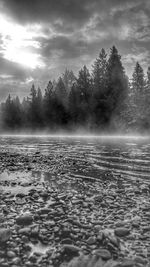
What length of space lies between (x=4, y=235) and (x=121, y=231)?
1.38 meters

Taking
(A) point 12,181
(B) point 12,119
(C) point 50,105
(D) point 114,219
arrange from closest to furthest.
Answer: (D) point 114,219 < (A) point 12,181 < (C) point 50,105 < (B) point 12,119

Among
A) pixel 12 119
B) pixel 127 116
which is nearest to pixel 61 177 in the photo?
pixel 127 116

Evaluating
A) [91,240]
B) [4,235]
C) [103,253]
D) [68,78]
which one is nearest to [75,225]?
[91,240]

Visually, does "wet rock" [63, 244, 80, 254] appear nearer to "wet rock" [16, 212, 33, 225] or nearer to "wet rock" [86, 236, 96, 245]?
"wet rock" [86, 236, 96, 245]

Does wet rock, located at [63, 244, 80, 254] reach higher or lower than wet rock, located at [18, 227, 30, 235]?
higher

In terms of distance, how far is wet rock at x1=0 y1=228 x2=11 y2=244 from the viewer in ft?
7.23

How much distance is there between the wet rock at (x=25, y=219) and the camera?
2660 millimetres

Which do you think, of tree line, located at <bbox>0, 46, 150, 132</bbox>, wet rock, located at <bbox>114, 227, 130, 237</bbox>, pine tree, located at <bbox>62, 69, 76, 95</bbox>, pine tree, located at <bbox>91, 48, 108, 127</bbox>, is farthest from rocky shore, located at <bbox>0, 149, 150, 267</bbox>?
pine tree, located at <bbox>62, 69, 76, 95</bbox>

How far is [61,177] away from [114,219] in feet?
9.32

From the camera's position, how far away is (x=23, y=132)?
64375mm

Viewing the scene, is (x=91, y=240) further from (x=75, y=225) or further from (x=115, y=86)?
(x=115, y=86)

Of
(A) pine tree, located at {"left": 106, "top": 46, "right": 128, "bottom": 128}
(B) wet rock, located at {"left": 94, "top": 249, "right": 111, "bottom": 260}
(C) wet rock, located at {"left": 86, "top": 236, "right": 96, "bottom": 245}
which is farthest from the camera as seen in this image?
Result: (A) pine tree, located at {"left": 106, "top": 46, "right": 128, "bottom": 128}

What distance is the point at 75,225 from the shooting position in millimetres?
2586

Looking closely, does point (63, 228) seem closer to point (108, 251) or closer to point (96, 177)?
point (108, 251)
